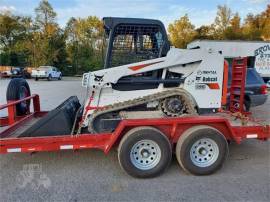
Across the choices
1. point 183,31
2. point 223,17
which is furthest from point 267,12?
point 183,31

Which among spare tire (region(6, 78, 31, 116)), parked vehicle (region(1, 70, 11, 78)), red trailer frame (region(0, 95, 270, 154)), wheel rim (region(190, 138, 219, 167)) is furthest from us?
parked vehicle (region(1, 70, 11, 78))

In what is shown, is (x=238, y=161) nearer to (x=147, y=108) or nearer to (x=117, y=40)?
(x=147, y=108)

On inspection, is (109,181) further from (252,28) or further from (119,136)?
(252,28)

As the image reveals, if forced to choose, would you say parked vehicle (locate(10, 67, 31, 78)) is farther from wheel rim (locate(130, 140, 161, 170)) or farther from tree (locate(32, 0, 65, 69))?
wheel rim (locate(130, 140, 161, 170))

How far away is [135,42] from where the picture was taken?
5035mm

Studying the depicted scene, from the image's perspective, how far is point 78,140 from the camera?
427cm

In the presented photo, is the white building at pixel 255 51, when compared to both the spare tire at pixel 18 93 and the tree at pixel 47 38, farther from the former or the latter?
the tree at pixel 47 38

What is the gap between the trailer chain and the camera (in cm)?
476

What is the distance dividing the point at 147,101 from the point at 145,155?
1.03 metres

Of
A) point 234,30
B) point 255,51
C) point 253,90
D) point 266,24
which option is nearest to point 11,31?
point 234,30

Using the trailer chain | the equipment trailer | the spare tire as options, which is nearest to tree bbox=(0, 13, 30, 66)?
the spare tire

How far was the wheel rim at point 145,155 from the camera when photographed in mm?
4262

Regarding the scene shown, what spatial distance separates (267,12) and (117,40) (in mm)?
52813

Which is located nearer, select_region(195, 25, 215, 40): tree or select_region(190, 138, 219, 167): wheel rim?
select_region(190, 138, 219, 167): wheel rim
